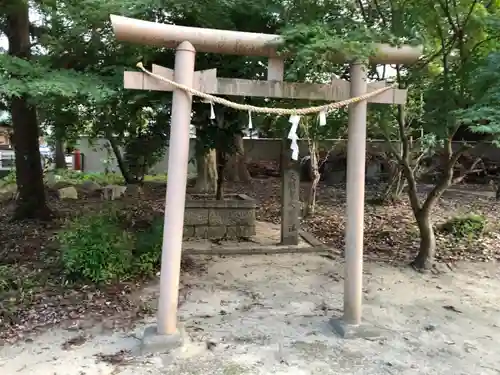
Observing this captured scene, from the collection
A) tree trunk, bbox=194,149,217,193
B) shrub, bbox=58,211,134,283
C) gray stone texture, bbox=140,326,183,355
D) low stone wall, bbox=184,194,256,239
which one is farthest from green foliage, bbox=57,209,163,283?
tree trunk, bbox=194,149,217,193

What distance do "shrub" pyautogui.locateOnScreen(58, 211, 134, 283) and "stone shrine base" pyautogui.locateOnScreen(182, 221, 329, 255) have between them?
1209 millimetres

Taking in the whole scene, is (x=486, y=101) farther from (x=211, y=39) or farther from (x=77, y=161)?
(x=77, y=161)

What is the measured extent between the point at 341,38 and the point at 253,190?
7841 mm

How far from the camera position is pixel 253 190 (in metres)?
11.1

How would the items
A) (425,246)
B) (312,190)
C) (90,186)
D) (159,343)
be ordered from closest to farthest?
(159,343) → (425,246) → (312,190) → (90,186)

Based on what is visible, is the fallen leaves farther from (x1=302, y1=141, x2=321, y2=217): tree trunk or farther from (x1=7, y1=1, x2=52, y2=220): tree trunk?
(x1=7, y1=1, x2=52, y2=220): tree trunk

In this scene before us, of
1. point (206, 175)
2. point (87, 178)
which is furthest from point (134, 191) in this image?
point (87, 178)

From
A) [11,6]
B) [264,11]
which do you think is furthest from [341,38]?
[11,6]

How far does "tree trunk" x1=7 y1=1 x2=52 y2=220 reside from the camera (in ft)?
21.5

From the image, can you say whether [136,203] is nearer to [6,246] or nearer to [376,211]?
[6,246]

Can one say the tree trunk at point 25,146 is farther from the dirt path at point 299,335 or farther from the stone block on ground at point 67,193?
the dirt path at point 299,335

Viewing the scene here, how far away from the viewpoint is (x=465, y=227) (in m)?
7.09

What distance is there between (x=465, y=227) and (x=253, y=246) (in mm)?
3158

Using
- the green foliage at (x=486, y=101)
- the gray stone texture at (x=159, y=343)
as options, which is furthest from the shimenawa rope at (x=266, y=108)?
the gray stone texture at (x=159, y=343)
